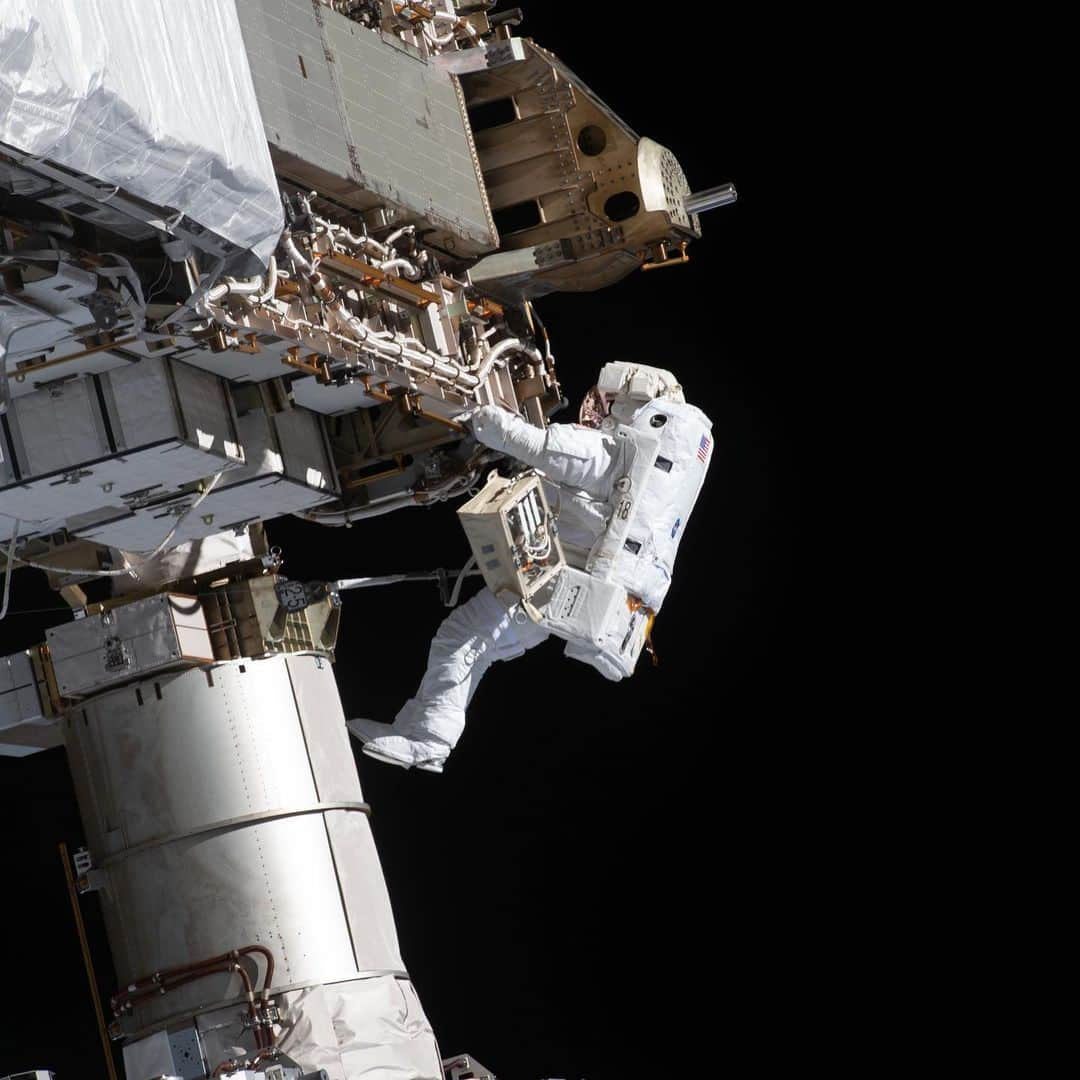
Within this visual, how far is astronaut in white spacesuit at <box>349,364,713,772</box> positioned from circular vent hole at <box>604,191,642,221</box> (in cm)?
75

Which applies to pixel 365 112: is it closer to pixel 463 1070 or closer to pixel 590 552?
pixel 590 552

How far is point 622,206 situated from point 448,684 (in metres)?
2.16

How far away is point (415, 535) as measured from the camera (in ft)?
38.3

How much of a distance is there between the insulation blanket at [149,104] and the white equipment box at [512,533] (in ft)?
5.23

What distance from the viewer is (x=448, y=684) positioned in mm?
8383

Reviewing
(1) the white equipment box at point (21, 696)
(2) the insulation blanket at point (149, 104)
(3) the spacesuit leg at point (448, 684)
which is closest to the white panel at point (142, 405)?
(2) the insulation blanket at point (149, 104)

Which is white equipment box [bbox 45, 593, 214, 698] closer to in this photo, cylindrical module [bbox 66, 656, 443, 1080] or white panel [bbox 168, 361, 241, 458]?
cylindrical module [bbox 66, 656, 443, 1080]

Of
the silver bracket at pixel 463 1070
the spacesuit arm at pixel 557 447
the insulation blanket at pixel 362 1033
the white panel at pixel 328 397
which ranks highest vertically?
the white panel at pixel 328 397

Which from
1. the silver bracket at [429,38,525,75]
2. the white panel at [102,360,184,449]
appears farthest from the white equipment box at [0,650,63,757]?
the silver bracket at [429,38,525,75]

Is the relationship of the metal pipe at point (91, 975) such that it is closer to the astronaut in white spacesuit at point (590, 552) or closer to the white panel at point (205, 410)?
the astronaut in white spacesuit at point (590, 552)

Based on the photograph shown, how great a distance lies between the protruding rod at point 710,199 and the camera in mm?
8977

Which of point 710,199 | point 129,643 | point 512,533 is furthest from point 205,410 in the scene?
point 710,199

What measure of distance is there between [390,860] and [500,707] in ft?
3.22

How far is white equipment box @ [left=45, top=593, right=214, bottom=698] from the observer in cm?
831
